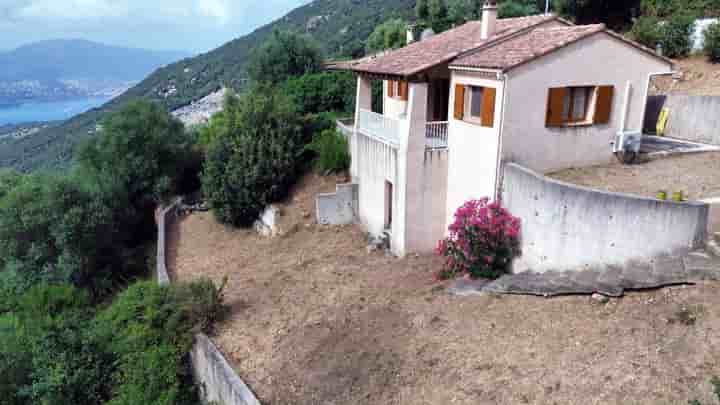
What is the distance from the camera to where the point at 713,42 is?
21.1 meters

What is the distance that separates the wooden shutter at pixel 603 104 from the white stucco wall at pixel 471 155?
10.1ft

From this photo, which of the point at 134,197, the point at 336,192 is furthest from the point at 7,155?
the point at 336,192

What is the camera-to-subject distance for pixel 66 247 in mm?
18750

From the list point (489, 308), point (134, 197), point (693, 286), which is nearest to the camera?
point (693, 286)

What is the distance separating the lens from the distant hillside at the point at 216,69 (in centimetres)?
6819

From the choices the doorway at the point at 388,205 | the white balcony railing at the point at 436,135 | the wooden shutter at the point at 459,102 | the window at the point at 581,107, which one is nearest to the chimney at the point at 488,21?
the wooden shutter at the point at 459,102

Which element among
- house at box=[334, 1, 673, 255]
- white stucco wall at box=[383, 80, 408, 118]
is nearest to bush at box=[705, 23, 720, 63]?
house at box=[334, 1, 673, 255]

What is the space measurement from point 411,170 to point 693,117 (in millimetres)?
9821

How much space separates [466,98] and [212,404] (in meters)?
9.65

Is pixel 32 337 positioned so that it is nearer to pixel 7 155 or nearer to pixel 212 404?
pixel 212 404

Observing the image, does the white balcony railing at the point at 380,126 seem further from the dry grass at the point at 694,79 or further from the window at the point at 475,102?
the dry grass at the point at 694,79

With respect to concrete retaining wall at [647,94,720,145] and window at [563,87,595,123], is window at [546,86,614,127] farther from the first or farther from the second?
concrete retaining wall at [647,94,720,145]

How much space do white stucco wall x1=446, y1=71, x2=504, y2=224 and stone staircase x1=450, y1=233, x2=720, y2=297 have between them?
269cm

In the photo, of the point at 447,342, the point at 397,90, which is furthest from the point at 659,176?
the point at 397,90
